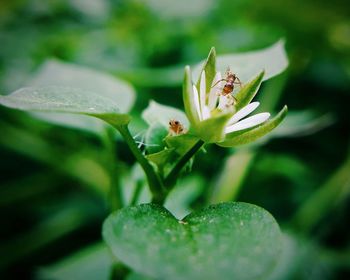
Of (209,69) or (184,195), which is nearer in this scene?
(209,69)

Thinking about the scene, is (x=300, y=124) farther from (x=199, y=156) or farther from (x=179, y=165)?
(x=179, y=165)

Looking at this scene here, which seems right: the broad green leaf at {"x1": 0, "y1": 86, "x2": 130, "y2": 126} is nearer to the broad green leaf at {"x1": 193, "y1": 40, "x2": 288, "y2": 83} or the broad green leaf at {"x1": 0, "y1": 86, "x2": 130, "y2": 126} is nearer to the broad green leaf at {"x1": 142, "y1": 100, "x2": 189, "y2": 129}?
the broad green leaf at {"x1": 142, "y1": 100, "x2": 189, "y2": 129}

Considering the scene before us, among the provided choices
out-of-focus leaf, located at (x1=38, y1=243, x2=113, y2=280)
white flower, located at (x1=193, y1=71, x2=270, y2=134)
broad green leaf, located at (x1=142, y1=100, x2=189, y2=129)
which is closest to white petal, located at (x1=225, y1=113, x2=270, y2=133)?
white flower, located at (x1=193, y1=71, x2=270, y2=134)

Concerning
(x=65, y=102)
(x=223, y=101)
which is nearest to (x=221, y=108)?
(x=223, y=101)

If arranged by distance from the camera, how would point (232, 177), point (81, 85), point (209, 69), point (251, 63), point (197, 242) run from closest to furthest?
point (197, 242)
point (209, 69)
point (251, 63)
point (81, 85)
point (232, 177)

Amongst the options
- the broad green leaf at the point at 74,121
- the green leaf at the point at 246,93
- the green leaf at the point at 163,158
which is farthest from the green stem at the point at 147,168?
the broad green leaf at the point at 74,121

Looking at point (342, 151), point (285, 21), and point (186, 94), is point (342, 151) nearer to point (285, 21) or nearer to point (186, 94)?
point (285, 21)
